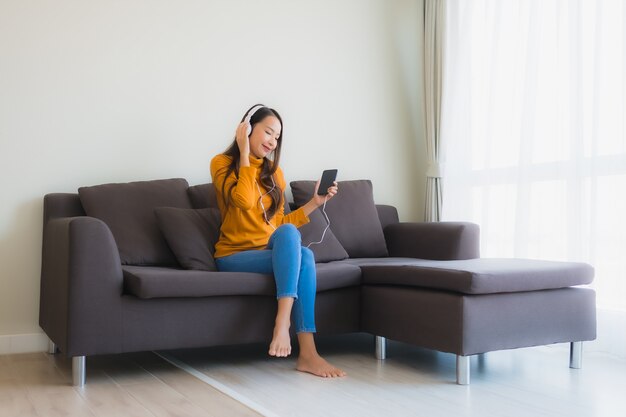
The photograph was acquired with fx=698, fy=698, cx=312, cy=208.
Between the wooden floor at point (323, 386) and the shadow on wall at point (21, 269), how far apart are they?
0.22 m

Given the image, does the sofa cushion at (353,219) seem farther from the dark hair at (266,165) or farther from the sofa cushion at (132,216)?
the sofa cushion at (132,216)

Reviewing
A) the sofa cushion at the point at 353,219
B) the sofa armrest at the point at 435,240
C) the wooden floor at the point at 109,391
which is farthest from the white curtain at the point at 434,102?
the wooden floor at the point at 109,391

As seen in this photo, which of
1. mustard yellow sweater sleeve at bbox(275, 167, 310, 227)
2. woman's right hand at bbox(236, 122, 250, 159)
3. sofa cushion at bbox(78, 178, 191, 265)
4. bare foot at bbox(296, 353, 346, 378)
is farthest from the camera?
mustard yellow sweater sleeve at bbox(275, 167, 310, 227)

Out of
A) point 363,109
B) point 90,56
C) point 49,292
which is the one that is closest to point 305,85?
point 363,109

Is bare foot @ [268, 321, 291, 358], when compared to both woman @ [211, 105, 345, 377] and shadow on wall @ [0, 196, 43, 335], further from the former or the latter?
shadow on wall @ [0, 196, 43, 335]

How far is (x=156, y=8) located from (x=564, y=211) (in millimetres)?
2446

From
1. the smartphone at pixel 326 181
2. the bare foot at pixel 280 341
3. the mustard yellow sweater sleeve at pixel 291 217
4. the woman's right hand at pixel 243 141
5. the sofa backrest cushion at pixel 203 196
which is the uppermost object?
the woman's right hand at pixel 243 141

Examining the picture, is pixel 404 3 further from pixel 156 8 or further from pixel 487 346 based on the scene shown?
pixel 487 346

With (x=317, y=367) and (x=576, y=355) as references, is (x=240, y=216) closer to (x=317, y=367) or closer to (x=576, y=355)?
(x=317, y=367)

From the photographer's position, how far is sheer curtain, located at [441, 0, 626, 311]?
338 cm

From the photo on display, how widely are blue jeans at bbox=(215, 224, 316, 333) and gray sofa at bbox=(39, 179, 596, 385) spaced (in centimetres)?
9

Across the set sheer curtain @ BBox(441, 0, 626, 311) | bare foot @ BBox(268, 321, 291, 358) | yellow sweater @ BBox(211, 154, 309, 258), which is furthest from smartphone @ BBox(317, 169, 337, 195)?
sheer curtain @ BBox(441, 0, 626, 311)

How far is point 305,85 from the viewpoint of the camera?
4309mm

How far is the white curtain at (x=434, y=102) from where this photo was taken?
4508 mm
